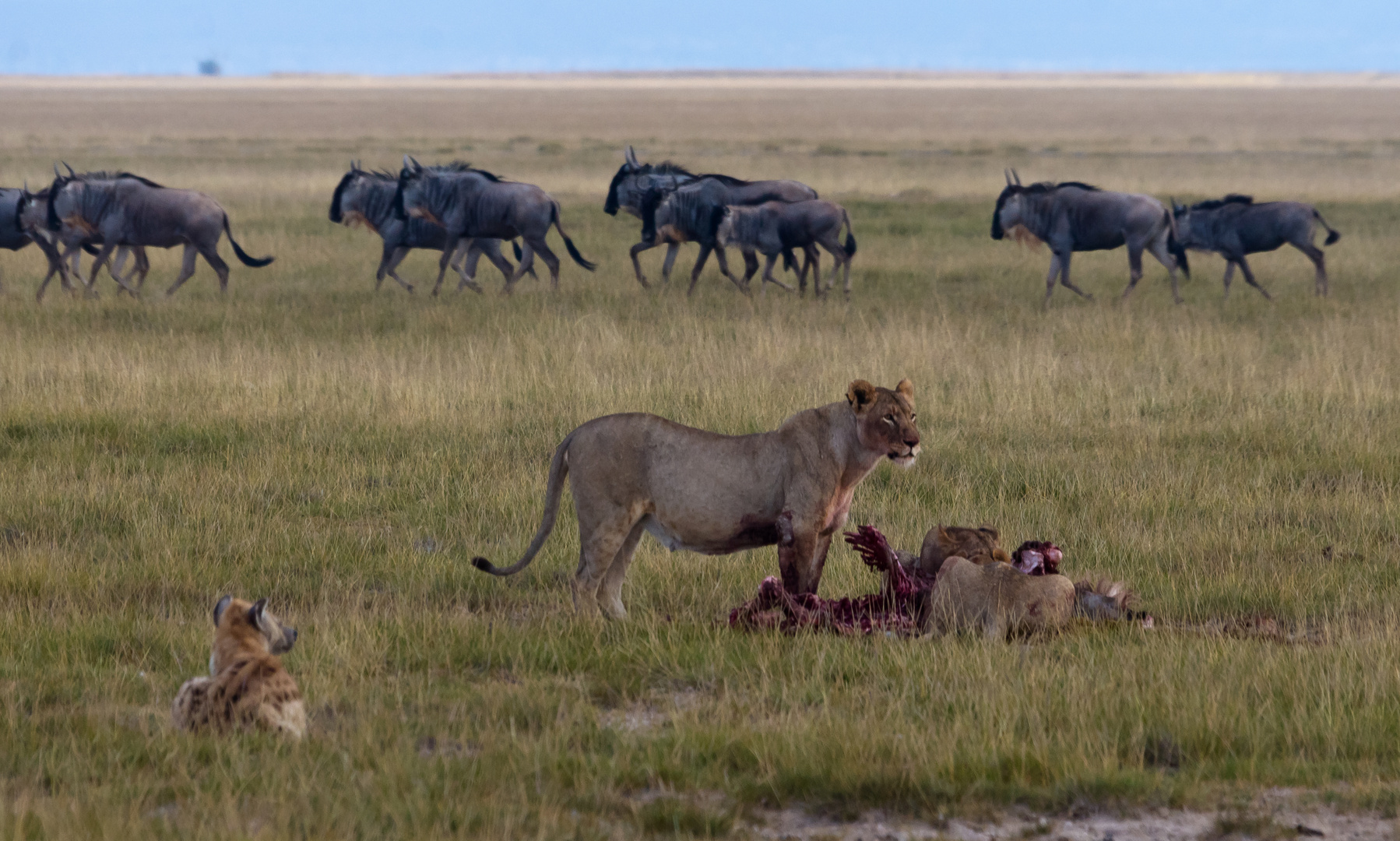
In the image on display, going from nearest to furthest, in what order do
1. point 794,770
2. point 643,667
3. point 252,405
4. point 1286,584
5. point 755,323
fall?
point 794,770
point 643,667
point 1286,584
point 252,405
point 755,323

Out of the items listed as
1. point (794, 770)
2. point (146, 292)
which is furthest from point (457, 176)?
point (794, 770)

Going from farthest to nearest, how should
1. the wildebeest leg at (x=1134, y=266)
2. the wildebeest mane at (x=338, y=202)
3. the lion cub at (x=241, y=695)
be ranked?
1. the wildebeest mane at (x=338, y=202)
2. the wildebeest leg at (x=1134, y=266)
3. the lion cub at (x=241, y=695)

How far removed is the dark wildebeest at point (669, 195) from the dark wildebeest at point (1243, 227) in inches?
179

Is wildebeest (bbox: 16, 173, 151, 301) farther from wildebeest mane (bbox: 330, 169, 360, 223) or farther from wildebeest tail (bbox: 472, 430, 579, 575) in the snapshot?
wildebeest tail (bbox: 472, 430, 579, 575)

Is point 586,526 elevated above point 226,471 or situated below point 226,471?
above

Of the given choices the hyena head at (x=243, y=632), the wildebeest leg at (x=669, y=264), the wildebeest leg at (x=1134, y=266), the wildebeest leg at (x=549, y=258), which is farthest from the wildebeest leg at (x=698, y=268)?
the hyena head at (x=243, y=632)

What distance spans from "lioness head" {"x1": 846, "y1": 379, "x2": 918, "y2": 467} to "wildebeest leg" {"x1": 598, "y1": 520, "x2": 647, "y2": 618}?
943mm

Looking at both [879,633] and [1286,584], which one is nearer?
[879,633]

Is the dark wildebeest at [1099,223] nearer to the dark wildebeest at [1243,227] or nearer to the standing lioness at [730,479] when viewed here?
the dark wildebeest at [1243,227]

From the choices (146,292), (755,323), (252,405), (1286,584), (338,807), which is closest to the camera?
(338,807)

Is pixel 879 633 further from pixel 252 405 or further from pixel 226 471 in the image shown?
pixel 252 405

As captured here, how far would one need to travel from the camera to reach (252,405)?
966cm

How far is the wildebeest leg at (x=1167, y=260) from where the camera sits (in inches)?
651

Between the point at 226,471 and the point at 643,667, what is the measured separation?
3856mm
